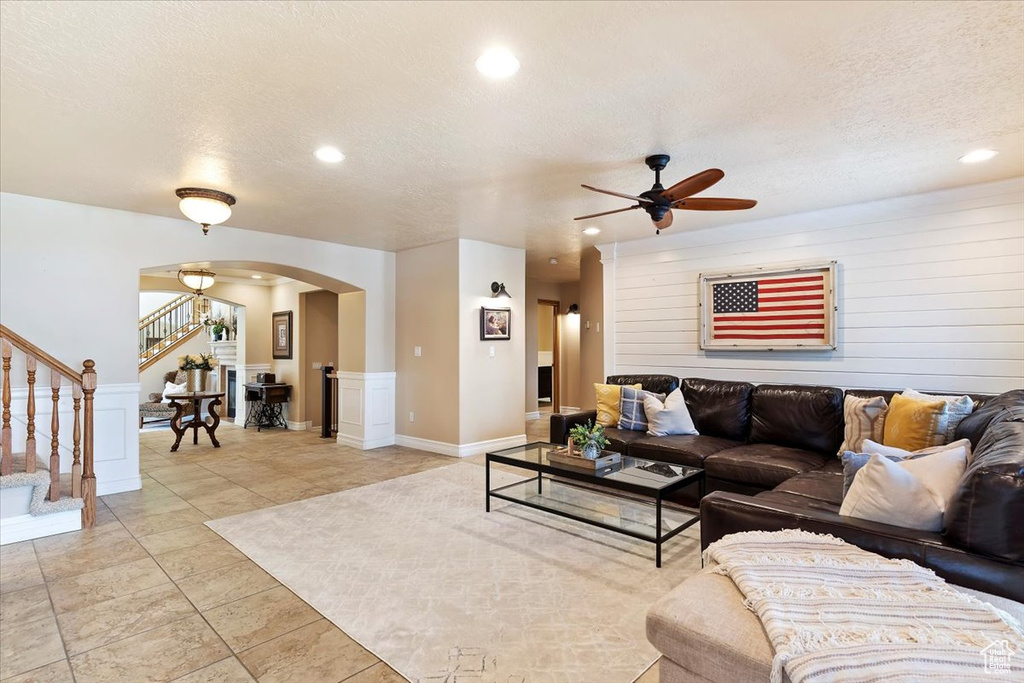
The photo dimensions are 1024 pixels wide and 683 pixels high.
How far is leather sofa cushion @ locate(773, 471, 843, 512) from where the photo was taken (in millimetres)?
2688

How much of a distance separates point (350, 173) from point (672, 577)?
3299mm

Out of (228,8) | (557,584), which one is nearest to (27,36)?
(228,8)

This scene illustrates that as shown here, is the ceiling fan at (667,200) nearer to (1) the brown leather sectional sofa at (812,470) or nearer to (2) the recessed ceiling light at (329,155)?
(2) the recessed ceiling light at (329,155)

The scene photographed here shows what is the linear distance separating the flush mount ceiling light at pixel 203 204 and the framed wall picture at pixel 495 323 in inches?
114

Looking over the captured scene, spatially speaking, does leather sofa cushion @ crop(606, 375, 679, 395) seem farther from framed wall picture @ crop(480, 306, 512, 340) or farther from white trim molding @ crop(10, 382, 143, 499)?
white trim molding @ crop(10, 382, 143, 499)

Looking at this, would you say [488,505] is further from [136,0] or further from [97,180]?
[97,180]

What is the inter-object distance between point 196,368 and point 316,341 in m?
2.72

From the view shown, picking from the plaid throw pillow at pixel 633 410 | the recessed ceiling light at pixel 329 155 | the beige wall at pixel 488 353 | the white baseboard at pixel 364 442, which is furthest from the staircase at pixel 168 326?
the plaid throw pillow at pixel 633 410

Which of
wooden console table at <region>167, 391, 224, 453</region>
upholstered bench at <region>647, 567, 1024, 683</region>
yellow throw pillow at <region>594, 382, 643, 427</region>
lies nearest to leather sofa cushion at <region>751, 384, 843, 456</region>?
yellow throw pillow at <region>594, 382, 643, 427</region>

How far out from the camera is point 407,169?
3455 mm

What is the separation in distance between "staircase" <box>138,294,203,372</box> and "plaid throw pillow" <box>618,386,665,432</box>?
9.01 metres

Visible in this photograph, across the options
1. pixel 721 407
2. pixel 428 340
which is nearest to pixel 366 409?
pixel 428 340

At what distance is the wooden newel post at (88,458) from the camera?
3623 millimetres

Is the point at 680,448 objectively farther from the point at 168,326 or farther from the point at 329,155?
the point at 168,326
